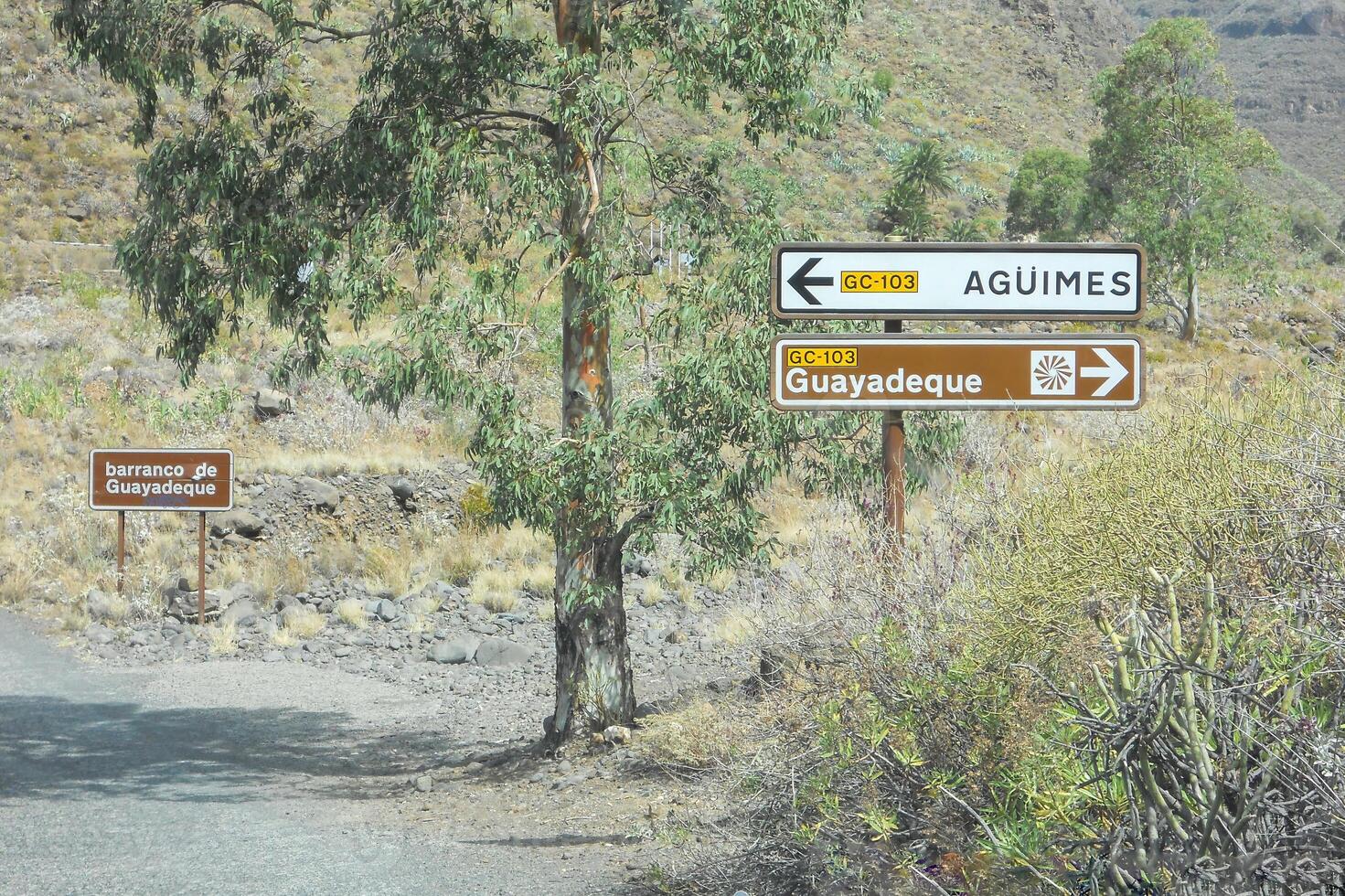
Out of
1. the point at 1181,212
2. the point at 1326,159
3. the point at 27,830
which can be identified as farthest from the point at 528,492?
the point at 1326,159

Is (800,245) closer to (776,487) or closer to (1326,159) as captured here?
(776,487)

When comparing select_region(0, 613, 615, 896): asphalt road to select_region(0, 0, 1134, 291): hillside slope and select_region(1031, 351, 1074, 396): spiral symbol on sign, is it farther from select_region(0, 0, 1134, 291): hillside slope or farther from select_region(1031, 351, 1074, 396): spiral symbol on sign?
select_region(0, 0, 1134, 291): hillside slope

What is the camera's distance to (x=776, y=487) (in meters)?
17.8

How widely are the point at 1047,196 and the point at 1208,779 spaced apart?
129ft

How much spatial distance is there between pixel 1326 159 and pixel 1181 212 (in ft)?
180

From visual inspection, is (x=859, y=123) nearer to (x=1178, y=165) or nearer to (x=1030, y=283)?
(x=1178, y=165)

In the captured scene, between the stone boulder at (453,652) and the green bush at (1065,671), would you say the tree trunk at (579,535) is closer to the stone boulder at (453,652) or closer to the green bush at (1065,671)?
the green bush at (1065,671)

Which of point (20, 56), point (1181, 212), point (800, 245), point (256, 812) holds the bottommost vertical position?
point (256, 812)

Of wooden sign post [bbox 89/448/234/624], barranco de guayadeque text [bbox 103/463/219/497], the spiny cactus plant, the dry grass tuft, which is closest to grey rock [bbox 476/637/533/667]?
the dry grass tuft

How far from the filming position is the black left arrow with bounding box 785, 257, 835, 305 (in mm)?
6355

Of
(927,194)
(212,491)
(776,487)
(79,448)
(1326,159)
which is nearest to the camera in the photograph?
(212,491)

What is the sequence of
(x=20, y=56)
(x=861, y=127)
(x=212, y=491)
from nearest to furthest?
(x=212, y=491) → (x=20, y=56) → (x=861, y=127)

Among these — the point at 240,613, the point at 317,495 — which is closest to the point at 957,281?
the point at 240,613

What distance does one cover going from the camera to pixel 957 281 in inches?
248
